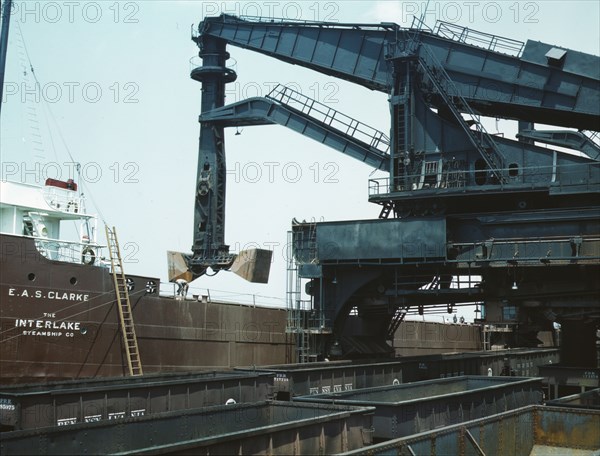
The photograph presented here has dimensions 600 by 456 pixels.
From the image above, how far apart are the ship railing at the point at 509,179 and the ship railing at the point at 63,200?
412 inches

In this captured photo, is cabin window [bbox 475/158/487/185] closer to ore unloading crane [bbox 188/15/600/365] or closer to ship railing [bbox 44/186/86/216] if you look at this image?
ore unloading crane [bbox 188/15/600/365]

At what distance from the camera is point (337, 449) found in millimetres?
11078

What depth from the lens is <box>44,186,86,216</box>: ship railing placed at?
78.3 feet

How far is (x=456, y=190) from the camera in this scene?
22891 mm

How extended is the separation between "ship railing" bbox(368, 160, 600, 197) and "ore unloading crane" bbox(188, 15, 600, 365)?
0.15ft

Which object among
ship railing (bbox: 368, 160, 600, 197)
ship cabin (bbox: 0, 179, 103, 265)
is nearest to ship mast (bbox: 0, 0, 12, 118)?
ship cabin (bbox: 0, 179, 103, 265)

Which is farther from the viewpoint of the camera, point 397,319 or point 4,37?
point 397,319

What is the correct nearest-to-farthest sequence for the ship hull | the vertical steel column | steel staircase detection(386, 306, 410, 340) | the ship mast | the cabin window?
the ship hull < the ship mast < the cabin window < steel staircase detection(386, 306, 410, 340) < the vertical steel column

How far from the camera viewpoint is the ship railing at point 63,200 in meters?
23.9

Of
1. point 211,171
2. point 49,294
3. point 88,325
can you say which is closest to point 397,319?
point 211,171

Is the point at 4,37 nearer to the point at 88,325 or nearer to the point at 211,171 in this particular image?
the point at 88,325

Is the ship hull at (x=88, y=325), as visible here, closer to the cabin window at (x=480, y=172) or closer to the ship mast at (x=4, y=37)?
the ship mast at (x=4, y=37)

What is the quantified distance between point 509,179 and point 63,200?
15358 mm

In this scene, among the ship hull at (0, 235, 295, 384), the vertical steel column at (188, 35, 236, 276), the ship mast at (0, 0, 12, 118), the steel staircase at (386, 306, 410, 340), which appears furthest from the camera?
the vertical steel column at (188, 35, 236, 276)
